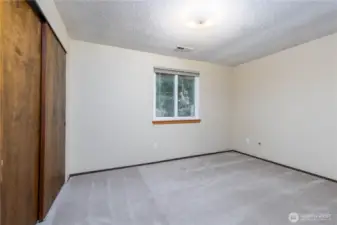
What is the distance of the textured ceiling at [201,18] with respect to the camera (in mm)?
2182

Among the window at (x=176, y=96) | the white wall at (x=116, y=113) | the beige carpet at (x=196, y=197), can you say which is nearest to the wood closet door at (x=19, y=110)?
the beige carpet at (x=196, y=197)

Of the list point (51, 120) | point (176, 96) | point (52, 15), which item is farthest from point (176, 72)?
point (51, 120)

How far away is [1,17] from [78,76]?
2.07 m

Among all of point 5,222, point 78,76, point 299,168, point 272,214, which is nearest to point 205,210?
point 272,214

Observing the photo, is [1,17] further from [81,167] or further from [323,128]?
[323,128]

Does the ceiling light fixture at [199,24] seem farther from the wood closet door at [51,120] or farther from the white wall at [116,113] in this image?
the wood closet door at [51,120]

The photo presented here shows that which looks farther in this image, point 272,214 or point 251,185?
point 251,185

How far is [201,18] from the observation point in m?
2.47

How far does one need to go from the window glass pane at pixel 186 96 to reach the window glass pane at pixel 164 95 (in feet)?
0.68

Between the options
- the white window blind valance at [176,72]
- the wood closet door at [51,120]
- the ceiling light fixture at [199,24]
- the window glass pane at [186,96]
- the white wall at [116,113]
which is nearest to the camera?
the wood closet door at [51,120]

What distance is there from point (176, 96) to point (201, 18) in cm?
205

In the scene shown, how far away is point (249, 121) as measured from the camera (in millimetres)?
4547

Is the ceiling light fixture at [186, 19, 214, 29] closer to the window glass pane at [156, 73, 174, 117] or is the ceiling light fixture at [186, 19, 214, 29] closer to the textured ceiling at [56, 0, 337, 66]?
the textured ceiling at [56, 0, 337, 66]

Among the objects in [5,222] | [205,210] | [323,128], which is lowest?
[205,210]
